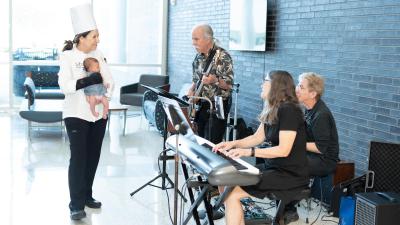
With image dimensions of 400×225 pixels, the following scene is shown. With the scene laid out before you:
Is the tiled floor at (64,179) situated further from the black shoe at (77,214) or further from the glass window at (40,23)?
the glass window at (40,23)

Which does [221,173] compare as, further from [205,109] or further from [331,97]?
[331,97]

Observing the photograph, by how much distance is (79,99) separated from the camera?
12.8 ft

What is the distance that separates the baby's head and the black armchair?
464 centimetres

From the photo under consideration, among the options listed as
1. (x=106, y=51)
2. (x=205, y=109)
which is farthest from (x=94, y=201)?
(x=106, y=51)

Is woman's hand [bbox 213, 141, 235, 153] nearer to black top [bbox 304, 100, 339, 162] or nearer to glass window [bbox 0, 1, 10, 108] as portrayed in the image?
black top [bbox 304, 100, 339, 162]

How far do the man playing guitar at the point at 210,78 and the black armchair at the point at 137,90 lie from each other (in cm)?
398

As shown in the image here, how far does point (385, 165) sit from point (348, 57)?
122 centimetres

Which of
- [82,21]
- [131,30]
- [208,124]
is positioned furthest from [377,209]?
[131,30]

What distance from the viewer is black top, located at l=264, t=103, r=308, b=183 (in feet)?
10.4

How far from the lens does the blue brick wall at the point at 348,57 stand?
13.9ft

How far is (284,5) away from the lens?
229 inches

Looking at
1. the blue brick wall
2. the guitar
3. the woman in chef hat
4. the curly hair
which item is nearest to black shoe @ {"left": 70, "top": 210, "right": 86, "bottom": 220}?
the woman in chef hat

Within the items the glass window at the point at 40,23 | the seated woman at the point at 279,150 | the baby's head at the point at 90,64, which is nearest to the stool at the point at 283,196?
the seated woman at the point at 279,150

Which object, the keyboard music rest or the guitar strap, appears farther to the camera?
the guitar strap
